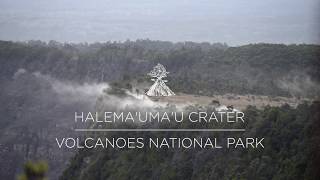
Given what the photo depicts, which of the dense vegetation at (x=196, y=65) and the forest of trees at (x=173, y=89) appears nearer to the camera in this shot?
the forest of trees at (x=173, y=89)

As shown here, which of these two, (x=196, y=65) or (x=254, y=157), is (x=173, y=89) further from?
(x=196, y=65)

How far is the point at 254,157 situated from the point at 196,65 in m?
11.7

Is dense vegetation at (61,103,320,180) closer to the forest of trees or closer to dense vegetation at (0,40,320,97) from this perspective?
the forest of trees

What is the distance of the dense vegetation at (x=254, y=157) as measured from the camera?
21.7ft

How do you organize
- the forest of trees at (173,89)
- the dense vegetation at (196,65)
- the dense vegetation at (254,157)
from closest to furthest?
the dense vegetation at (254,157), the forest of trees at (173,89), the dense vegetation at (196,65)

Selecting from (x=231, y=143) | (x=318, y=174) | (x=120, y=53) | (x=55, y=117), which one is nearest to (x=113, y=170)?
(x=231, y=143)

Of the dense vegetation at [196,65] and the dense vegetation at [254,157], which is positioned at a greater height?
the dense vegetation at [196,65]

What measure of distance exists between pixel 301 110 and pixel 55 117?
14403 millimetres

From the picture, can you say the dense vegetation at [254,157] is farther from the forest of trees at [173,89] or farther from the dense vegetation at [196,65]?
the dense vegetation at [196,65]

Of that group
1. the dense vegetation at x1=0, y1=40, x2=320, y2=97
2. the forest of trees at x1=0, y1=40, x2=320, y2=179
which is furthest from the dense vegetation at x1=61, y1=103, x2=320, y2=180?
the dense vegetation at x1=0, y1=40, x2=320, y2=97

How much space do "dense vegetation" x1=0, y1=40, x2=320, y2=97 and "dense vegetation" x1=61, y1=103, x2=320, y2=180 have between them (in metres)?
2.17

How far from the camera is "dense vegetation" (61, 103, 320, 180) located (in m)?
6.61

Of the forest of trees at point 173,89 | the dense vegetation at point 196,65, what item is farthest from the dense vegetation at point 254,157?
the dense vegetation at point 196,65

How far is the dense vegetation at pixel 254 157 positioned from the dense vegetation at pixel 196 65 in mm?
2173
